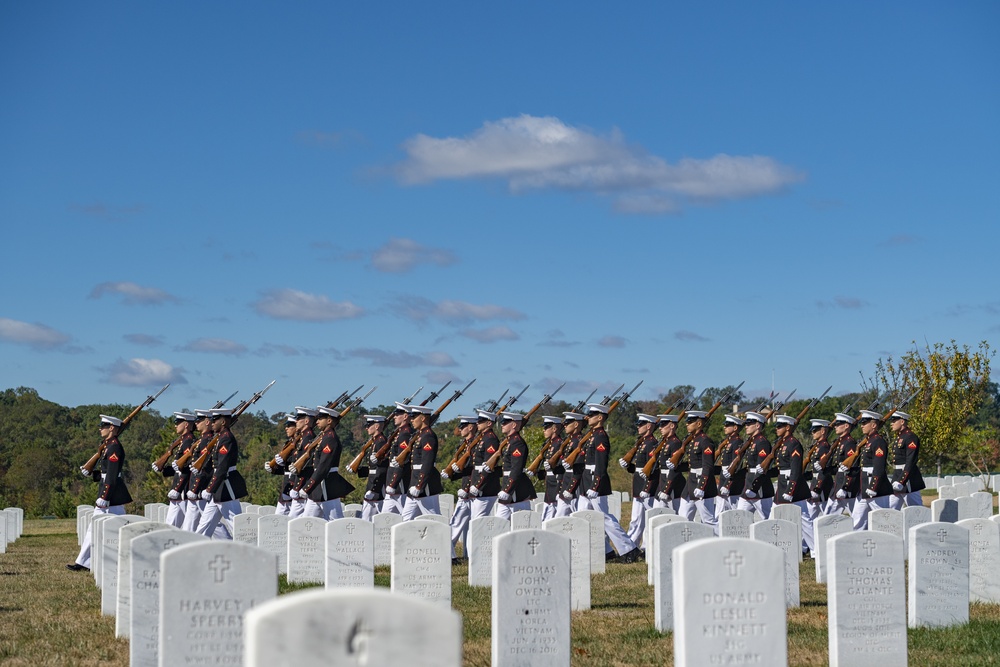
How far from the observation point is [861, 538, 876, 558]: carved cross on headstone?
841cm

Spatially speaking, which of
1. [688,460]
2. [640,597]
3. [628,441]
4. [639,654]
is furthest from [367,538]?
[628,441]

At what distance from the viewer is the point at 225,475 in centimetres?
1600

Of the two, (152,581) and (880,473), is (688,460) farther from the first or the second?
(152,581)

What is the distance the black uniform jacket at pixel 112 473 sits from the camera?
54.3ft

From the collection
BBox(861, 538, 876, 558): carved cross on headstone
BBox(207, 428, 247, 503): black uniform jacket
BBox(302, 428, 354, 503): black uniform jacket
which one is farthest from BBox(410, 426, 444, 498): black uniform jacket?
BBox(861, 538, 876, 558): carved cross on headstone

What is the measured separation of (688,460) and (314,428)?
223 inches

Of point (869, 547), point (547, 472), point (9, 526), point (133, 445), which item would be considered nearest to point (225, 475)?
point (547, 472)

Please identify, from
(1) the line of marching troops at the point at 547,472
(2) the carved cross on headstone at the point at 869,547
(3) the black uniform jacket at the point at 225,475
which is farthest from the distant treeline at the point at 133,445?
(2) the carved cross on headstone at the point at 869,547

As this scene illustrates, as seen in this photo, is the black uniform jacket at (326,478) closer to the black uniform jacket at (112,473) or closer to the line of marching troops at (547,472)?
the line of marching troops at (547,472)

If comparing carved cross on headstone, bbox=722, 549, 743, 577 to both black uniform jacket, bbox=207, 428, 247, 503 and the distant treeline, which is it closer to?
black uniform jacket, bbox=207, 428, 247, 503

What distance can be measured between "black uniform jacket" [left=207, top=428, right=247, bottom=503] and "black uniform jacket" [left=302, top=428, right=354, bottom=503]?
1.03 meters

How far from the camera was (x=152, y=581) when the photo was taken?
8.27 m

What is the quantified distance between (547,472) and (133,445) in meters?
36.3

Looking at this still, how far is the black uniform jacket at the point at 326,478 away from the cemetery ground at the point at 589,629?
195 cm
